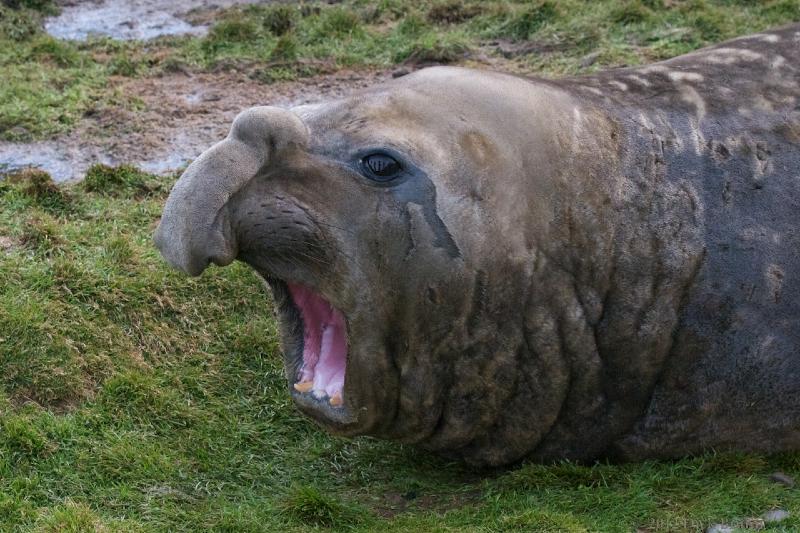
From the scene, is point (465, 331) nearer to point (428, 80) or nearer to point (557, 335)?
point (557, 335)

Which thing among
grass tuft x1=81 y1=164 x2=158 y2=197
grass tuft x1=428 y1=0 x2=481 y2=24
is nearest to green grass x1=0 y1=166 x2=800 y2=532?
grass tuft x1=81 y1=164 x2=158 y2=197

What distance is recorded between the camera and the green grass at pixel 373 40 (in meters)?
9.18

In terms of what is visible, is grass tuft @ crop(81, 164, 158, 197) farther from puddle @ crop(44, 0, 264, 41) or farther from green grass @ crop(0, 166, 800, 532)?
puddle @ crop(44, 0, 264, 41)

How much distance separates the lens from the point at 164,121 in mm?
8469

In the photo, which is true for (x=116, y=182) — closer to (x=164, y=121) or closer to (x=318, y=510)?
(x=164, y=121)

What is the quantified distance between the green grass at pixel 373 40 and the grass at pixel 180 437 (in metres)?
1.06

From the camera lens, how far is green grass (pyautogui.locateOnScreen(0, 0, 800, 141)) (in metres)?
9.18

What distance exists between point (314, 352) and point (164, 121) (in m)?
3.80

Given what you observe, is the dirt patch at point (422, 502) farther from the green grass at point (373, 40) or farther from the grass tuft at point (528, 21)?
the grass tuft at point (528, 21)

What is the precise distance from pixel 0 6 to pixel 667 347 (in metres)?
7.25

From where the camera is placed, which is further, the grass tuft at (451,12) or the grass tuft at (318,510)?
the grass tuft at (451,12)

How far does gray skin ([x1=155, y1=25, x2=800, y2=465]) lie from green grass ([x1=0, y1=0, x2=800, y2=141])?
4023 millimetres

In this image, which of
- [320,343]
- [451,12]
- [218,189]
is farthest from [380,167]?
[451,12]

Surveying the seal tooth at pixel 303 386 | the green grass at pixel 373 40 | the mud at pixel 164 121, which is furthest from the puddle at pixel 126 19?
the seal tooth at pixel 303 386
